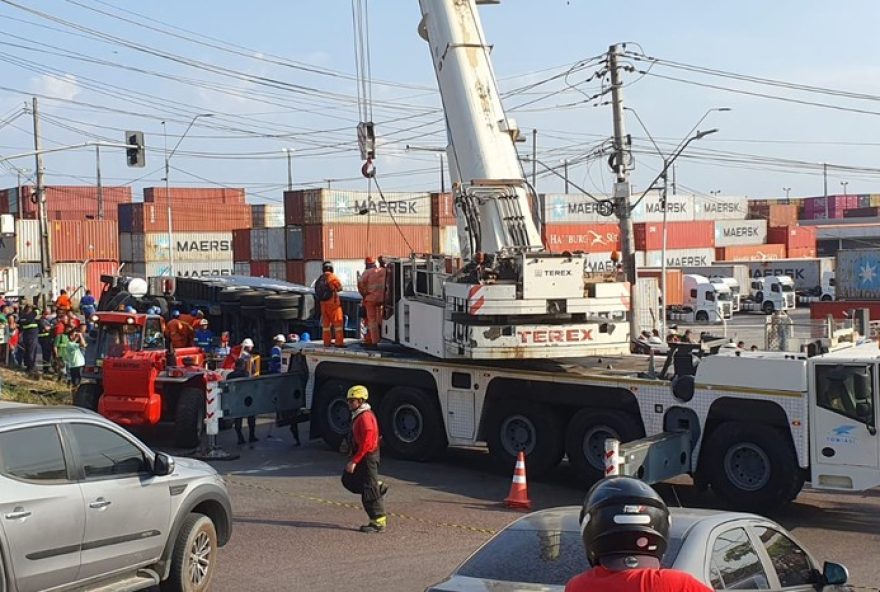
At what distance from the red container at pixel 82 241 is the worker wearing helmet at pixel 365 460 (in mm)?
51146

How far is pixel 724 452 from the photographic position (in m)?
12.8

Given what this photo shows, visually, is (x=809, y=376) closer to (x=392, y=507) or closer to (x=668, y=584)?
(x=392, y=507)

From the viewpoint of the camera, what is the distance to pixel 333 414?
1731 cm

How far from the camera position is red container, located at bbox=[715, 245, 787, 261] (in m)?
77.7

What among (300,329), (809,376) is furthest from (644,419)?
(300,329)

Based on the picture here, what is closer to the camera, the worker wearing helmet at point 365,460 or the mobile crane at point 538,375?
the worker wearing helmet at point 365,460

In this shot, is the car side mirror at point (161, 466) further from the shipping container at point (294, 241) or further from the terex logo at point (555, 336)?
the shipping container at point (294, 241)

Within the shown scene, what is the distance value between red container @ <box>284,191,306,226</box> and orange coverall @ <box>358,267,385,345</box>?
40.4 meters

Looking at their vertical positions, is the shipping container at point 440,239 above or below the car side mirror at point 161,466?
above

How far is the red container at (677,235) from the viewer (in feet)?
231

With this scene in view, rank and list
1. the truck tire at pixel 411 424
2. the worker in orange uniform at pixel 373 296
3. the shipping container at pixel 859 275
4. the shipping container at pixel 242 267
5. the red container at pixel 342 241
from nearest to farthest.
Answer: the truck tire at pixel 411 424
the worker in orange uniform at pixel 373 296
the shipping container at pixel 859 275
the red container at pixel 342 241
the shipping container at pixel 242 267

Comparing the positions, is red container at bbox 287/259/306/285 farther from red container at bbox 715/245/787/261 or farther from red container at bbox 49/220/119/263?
red container at bbox 715/245/787/261

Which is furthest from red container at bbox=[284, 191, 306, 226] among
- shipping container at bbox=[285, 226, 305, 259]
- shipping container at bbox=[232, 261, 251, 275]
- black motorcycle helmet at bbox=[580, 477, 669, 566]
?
black motorcycle helmet at bbox=[580, 477, 669, 566]

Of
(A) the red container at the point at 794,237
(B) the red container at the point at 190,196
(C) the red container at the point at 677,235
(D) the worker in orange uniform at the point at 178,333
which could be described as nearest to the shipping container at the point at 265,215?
(B) the red container at the point at 190,196
